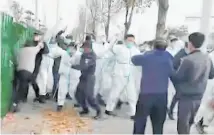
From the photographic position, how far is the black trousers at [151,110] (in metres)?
4.89

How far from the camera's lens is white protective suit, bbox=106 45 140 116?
7.44 m

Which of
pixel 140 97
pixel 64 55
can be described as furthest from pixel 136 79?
pixel 140 97

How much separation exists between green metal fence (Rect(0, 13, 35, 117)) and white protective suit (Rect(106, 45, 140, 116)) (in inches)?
66.4

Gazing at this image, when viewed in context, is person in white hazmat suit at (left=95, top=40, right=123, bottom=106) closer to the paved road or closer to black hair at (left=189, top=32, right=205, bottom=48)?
the paved road

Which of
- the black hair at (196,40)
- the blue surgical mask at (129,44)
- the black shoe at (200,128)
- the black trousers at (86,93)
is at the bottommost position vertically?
the black shoe at (200,128)

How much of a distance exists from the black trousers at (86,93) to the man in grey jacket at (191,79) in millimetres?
2674

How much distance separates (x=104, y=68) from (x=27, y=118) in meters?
1.84

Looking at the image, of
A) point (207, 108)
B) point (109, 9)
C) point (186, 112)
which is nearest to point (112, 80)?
point (207, 108)

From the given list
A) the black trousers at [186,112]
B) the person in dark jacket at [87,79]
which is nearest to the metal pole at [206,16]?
the person in dark jacket at [87,79]

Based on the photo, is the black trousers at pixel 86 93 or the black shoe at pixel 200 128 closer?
the black shoe at pixel 200 128

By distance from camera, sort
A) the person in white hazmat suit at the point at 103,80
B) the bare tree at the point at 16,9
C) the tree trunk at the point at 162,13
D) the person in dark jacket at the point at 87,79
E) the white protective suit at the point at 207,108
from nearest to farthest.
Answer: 1. the white protective suit at the point at 207,108
2. the person in dark jacket at the point at 87,79
3. the tree trunk at the point at 162,13
4. the person in white hazmat suit at the point at 103,80
5. the bare tree at the point at 16,9

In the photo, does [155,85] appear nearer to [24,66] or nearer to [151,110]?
[151,110]

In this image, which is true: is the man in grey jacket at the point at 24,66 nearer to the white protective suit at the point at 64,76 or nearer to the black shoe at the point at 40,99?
the white protective suit at the point at 64,76

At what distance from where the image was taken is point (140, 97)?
498cm
